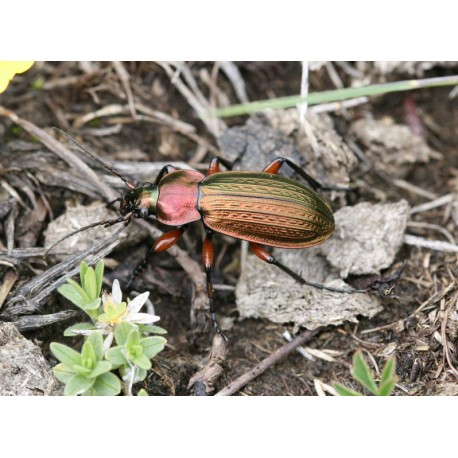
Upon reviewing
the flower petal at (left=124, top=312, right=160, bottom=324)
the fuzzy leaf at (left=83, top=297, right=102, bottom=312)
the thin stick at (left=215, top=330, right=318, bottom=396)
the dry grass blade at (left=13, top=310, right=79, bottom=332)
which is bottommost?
the thin stick at (left=215, top=330, right=318, bottom=396)

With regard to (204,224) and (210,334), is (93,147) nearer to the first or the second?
(204,224)

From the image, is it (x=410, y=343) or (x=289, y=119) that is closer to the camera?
(x=410, y=343)

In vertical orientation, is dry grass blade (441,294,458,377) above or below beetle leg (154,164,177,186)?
below

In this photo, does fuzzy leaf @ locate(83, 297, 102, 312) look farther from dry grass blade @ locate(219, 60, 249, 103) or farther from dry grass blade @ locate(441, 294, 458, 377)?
dry grass blade @ locate(219, 60, 249, 103)

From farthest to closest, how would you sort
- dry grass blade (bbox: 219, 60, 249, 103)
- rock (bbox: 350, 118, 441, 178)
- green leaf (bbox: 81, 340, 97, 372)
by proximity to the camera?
dry grass blade (bbox: 219, 60, 249, 103) → rock (bbox: 350, 118, 441, 178) → green leaf (bbox: 81, 340, 97, 372)

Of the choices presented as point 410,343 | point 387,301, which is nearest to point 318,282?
point 387,301

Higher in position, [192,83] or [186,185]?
[192,83]

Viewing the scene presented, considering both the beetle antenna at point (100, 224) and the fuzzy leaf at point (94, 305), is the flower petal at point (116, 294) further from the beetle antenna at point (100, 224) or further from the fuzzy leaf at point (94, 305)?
the beetle antenna at point (100, 224)

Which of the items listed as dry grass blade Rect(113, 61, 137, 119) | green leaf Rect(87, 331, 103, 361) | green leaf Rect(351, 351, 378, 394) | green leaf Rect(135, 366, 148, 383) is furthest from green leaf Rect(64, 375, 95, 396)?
dry grass blade Rect(113, 61, 137, 119)
